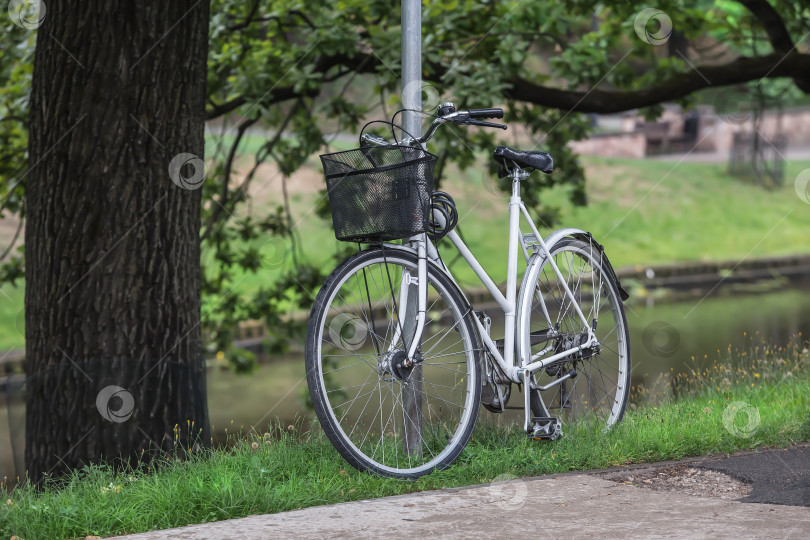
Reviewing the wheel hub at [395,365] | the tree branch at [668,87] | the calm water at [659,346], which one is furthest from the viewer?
the calm water at [659,346]

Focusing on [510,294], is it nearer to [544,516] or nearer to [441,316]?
[441,316]

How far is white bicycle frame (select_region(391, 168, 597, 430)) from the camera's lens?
3961mm

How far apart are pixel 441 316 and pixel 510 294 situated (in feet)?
1.02

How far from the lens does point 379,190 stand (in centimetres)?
374

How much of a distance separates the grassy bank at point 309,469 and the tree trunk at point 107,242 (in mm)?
364

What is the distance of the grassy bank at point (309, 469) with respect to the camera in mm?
3461

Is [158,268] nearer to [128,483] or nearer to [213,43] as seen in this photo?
[128,483]

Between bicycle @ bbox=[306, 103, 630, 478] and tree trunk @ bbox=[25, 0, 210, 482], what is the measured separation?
1.07 metres

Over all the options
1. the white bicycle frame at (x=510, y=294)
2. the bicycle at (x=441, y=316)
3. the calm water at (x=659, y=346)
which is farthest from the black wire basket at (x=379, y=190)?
the calm water at (x=659, y=346)

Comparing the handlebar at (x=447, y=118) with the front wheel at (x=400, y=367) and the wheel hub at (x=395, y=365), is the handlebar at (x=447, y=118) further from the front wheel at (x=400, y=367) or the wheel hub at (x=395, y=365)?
the wheel hub at (x=395, y=365)

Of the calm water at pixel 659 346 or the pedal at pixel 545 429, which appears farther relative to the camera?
the calm water at pixel 659 346

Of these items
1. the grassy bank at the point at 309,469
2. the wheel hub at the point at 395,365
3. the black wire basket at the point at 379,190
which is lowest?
the grassy bank at the point at 309,469

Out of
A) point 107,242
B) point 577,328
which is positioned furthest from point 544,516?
point 107,242

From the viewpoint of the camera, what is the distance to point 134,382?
4.84 metres
